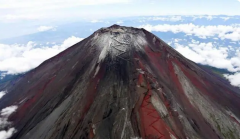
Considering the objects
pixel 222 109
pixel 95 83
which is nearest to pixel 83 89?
pixel 95 83

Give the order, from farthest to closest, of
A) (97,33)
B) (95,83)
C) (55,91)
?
1. (97,33)
2. (55,91)
3. (95,83)

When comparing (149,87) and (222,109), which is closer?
(149,87)

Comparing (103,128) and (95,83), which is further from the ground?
(95,83)

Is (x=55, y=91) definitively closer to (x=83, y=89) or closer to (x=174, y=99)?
(x=83, y=89)

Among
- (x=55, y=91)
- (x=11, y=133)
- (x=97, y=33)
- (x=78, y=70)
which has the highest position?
(x=97, y=33)

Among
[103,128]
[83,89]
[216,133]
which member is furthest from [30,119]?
[216,133]

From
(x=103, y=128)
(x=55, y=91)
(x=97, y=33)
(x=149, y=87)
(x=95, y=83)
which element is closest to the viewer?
(x=103, y=128)

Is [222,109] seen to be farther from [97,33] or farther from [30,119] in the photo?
[30,119]
